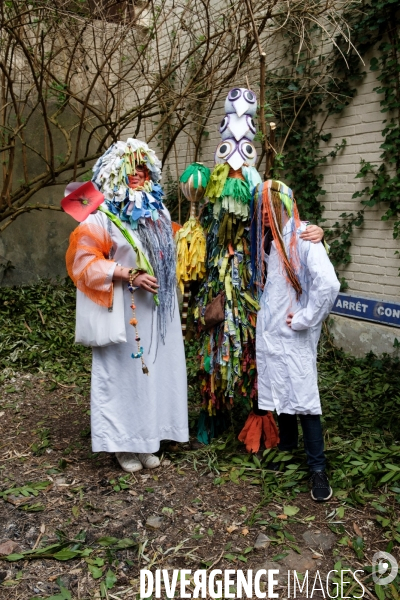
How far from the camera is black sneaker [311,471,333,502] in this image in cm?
275

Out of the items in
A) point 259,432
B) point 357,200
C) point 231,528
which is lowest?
point 231,528

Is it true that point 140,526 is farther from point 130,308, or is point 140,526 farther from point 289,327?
point 289,327

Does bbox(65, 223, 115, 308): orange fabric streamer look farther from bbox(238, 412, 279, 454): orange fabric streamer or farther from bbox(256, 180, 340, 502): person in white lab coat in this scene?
bbox(238, 412, 279, 454): orange fabric streamer

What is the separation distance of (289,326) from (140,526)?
1.25 meters

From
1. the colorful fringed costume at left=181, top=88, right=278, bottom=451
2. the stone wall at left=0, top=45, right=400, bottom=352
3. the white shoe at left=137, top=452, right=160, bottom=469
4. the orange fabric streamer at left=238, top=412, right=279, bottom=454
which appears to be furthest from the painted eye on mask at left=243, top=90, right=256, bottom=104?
the white shoe at left=137, top=452, right=160, bottom=469

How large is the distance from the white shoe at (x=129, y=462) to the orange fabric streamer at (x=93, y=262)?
3.14 ft

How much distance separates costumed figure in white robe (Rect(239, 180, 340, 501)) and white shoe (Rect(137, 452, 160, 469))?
77 centimetres

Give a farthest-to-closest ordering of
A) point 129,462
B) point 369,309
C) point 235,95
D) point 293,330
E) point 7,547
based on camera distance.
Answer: point 369,309 < point 129,462 < point 235,95 < point 293,330 < point 7,547

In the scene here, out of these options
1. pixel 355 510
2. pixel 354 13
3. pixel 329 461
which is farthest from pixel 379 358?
pixel 354 13

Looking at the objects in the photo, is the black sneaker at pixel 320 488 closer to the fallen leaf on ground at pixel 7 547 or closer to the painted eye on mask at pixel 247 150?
the fallen leaf on ground at pixel 7 547

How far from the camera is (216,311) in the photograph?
9.95ft

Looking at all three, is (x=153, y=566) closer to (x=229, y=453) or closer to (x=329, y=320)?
(x=229, y=453)

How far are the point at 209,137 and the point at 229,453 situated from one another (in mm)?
4363

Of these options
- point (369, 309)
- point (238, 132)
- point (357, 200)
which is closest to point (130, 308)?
point (238, 132)
